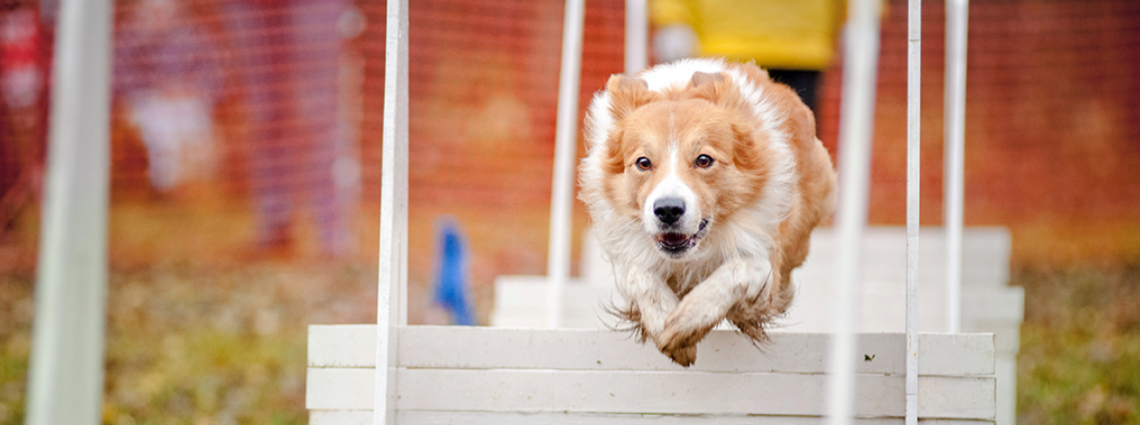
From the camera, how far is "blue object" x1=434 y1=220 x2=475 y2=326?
554 centimetres

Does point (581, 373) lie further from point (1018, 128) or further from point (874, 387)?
point (1018, 128)

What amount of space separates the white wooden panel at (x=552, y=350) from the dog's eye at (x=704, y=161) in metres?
0.47

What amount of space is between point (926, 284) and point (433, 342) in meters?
3.14

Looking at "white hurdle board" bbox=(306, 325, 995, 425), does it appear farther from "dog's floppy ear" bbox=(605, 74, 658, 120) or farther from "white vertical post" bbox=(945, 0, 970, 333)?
"white vertical post" bbox=(945, 0, 970, 333)

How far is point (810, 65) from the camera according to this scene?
3.88m

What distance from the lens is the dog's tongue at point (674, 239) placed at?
2.42 meters

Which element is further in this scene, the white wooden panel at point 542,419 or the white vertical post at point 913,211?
the white wooden panel at point 542,419

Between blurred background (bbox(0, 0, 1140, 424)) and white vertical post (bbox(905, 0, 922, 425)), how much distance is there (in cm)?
644

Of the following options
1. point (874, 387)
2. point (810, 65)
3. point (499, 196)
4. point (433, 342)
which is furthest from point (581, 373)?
point (499, 196)

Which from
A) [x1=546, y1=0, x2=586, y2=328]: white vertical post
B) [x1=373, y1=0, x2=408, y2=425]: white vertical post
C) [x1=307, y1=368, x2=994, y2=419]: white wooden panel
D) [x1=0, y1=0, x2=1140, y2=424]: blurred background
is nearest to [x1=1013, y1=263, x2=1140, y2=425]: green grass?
[x1=0, y1=0, x2=1140, y2=424]: blurred background

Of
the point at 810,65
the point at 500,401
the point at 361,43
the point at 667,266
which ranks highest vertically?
the point at 361,43

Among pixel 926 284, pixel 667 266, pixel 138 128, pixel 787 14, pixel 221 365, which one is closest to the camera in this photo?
pixel 667 266

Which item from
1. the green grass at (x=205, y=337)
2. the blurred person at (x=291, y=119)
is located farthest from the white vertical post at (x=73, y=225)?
the blurred person at (x=291, y=119)

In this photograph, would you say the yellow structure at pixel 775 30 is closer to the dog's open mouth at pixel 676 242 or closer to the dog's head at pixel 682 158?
the dog's head at pixel 682 158
